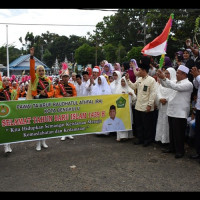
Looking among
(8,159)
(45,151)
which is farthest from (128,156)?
(8,159)

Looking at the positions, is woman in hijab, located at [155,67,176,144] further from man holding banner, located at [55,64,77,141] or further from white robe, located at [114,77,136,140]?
man holding banner, located at [55,64,77,141]

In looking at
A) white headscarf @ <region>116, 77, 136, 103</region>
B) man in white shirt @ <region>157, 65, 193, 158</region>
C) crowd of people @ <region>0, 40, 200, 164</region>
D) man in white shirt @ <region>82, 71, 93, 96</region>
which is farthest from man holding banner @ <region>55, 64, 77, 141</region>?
man in white shirt @ <region>157, 65, 193, 158</region>

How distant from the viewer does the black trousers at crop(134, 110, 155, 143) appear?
592 cm

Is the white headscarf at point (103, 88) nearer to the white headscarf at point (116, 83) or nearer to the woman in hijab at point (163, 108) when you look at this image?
the white headscarf at point (116, 83)

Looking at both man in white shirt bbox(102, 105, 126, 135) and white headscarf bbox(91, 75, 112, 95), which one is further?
white headscarf bbox(91, 75, 112, 95)

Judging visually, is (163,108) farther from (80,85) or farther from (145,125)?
(80,85)

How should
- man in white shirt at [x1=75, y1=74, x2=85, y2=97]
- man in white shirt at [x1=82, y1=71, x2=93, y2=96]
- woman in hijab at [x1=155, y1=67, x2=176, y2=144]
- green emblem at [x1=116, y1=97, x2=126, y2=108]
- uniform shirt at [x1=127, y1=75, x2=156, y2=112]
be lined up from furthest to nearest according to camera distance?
man in white shirt at [x1=75, y1=74, x2=85, y2=97] → man in white shirt at [x1=82, y1=71, x2=93, y2=96] → green emblem at [x1=116, y1=97, x2=126, y2=108] → uniform shirt at [x1=127, y1=75, x2=156, y2=112] → woman in hijab at [x1=155, y1=67, x2=176, y2=144]

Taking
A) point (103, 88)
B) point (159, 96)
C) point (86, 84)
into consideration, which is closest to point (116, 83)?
point (103, 88)

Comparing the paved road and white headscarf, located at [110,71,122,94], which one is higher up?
white headscarf, located at [110,71,122,94]

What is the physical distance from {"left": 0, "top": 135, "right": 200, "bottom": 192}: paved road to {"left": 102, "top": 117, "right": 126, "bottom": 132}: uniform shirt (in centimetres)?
40

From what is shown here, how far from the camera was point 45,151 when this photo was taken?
5.66m

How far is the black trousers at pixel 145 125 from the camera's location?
592 cm

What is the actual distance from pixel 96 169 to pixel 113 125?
1.75 m

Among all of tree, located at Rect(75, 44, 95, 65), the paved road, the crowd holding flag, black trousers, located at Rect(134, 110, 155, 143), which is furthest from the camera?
tree, located at Rect(75, 44, 95, 65)
